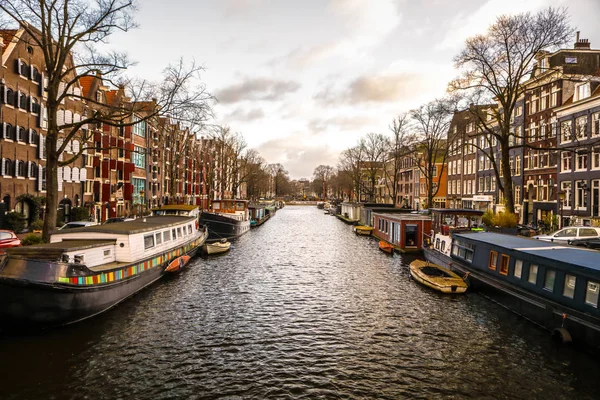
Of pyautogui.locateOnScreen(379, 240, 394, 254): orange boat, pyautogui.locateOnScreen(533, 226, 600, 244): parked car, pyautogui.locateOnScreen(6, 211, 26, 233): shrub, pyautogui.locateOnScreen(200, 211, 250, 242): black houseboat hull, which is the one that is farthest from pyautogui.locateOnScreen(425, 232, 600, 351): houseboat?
pyautogui.locateOnScreen(6, 211, 26, 233): shrub

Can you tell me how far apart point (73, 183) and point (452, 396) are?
49.2m

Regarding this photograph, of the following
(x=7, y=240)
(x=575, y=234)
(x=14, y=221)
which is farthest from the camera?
(x=14, y=221)

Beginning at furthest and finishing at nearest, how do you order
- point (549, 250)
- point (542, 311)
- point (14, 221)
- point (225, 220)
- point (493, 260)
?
point (225, 220) → point (14, 221) → point (493, 260) → point (549, 250) → point (542, 311)

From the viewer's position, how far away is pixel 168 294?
23.4 meters

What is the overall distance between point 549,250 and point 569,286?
3545mm

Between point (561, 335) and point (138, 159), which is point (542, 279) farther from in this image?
point (138, 159)

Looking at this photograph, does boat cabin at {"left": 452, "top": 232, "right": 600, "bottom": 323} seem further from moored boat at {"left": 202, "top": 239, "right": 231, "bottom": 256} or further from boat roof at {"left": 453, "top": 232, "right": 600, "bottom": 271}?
moored boat at {"left": 202, "top": 239, "right": 231, "bottom": 256}

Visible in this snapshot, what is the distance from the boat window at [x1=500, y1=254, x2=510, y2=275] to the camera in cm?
2105

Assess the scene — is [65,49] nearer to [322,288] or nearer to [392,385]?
[322,288]

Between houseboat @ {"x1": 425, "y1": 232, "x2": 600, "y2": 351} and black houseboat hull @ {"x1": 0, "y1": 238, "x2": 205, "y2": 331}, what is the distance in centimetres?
1813

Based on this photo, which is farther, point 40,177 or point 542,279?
point 40,177

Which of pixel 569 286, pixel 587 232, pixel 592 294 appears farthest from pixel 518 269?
pixel 587 232

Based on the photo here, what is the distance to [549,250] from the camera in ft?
63.3

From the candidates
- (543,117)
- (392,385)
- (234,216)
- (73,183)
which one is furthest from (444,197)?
(392,385)
